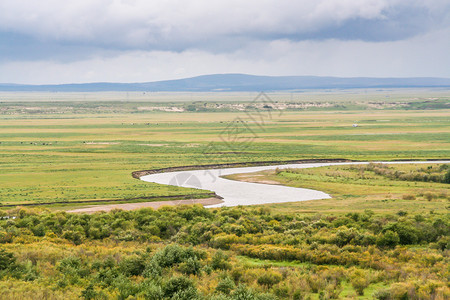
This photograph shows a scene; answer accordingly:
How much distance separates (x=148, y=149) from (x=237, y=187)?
120 feet

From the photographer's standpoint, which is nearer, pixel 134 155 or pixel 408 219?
pixel 408 219

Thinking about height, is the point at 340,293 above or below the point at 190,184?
above

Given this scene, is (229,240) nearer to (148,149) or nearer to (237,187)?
(237,187)

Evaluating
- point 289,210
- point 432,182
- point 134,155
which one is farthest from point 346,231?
point 134,155

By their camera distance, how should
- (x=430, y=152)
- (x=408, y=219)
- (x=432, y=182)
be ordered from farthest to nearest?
(x=430, y=152)
(x=432, y=182)
(x=408, y=219)

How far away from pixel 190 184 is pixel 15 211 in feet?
77.3

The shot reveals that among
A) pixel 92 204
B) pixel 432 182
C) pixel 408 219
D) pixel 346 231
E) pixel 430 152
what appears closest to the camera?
pixel 346 231

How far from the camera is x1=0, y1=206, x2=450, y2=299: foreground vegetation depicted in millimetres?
16578

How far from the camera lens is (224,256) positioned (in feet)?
68.1

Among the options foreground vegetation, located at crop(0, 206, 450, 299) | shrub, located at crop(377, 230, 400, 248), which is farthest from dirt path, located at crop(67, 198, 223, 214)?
shrub, located at crop(377, 230, 400, 248)

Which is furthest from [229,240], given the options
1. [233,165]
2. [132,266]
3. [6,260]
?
[233,165]

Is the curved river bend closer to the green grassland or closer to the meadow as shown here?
the meadow

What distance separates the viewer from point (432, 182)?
2167 inches

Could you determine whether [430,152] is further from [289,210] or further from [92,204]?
[92,204]
